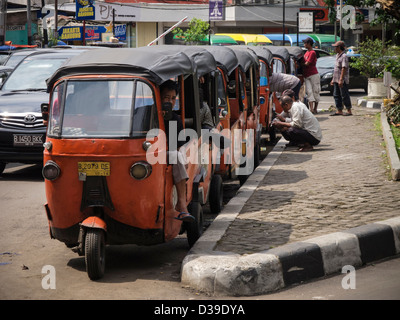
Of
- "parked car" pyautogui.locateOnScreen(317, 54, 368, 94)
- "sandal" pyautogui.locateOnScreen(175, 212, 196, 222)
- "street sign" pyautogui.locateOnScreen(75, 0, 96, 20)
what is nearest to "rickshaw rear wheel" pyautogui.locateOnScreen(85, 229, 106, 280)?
"sandal" pyautogui.locateOnScreen(175, 212, 196, 222)

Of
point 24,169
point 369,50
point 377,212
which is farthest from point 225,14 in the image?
point 377,212

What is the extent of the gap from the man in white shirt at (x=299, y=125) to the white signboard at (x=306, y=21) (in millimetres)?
22353

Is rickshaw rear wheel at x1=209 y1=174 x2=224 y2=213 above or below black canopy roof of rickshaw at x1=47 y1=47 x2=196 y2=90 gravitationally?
below

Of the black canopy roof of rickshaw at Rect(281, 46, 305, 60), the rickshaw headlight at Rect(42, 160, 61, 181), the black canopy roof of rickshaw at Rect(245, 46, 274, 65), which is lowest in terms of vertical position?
the rickshaw headlight at Rect(42, 160, 61, 181)

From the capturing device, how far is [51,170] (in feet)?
21.8

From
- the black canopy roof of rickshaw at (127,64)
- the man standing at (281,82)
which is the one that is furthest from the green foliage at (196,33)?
the black canopy roof of rickshaw at (127,64)

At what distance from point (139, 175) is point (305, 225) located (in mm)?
2031

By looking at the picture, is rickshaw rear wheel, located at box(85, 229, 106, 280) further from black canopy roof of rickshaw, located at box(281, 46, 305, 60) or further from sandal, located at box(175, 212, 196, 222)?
black canopy roof of rickshaw, located at box(281, 46, 305, 60)

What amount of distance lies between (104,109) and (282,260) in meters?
2.00

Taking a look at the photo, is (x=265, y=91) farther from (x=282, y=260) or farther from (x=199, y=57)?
(x=282, y=260)

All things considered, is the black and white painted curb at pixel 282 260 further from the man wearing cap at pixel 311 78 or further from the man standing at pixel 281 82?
the man wearing cap at pixel 311 78

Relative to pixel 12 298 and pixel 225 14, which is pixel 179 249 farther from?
pixel 225 14

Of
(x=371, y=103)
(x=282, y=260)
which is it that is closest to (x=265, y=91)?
(x=371, y=103)

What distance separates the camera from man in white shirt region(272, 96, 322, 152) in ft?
43.2
